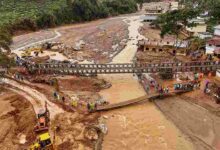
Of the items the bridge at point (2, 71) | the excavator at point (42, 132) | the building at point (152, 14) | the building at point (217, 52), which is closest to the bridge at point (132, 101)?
the excavator at point (42, 132)

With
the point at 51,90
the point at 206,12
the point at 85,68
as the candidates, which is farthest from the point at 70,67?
the point at 206,12

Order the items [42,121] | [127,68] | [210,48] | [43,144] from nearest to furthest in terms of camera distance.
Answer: [43,144] < [42,121] < [127,68] < [210,48]

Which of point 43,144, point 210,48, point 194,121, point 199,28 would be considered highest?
point 199,28

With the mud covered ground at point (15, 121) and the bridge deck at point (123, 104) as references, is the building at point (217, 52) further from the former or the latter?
the mud covered ground at point (15, 121)

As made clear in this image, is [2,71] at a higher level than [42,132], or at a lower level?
higher

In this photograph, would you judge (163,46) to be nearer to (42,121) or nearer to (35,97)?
(35,97)

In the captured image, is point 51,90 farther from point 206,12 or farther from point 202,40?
point 206,12

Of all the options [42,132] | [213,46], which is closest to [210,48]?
[213,46]

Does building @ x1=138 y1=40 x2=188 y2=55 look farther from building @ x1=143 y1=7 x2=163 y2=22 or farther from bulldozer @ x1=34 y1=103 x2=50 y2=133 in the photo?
building @ x1=143 y1=7 x2=163 y2=22
